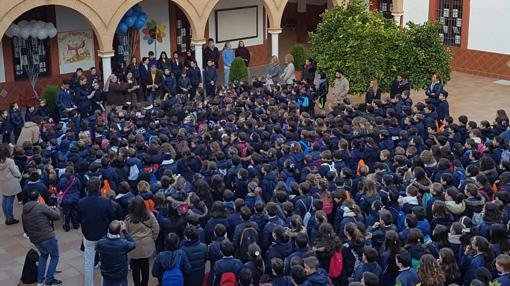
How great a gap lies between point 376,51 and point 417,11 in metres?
9.01

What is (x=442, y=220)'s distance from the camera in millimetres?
10328

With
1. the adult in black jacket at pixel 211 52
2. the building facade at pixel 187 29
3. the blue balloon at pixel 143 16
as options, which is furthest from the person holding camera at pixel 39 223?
the adult in black jacket at pixel 211 52

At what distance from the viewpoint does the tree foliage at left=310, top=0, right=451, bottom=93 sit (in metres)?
20.9

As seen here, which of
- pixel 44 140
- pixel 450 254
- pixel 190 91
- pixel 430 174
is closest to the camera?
pixel 450 254

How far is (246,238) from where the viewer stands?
10148 mm

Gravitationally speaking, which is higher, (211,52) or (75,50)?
(75,50)

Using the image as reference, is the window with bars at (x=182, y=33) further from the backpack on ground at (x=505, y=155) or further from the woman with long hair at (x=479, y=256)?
the woman with long hair at (x=479, y=256)

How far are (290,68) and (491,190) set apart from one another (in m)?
11.1

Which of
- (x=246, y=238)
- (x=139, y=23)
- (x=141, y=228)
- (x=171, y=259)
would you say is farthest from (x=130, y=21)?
(x=171, y=259)

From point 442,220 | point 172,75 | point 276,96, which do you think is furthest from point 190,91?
point 442,220

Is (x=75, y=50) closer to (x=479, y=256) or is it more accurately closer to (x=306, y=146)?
(x=306, y=146)

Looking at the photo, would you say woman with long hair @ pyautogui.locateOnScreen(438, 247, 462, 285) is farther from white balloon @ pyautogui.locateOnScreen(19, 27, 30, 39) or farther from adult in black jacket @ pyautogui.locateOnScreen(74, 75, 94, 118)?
white balloon @ pyautogui.locateOnScreen(19, 27, 30, 39)

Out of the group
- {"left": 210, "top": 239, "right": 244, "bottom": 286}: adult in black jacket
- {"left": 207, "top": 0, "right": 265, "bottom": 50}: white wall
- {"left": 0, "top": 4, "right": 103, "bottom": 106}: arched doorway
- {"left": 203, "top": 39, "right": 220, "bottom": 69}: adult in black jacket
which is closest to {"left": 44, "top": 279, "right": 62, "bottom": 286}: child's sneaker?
{"left": 210, "top": 239, "right": 244, "bottom": 286}: adult in black jacket

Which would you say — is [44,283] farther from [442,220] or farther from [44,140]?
[442,220]
